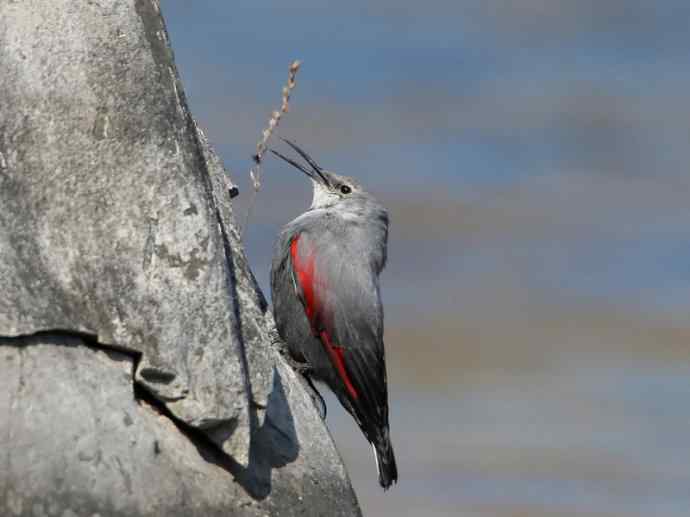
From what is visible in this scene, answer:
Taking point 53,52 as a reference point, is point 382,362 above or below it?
below

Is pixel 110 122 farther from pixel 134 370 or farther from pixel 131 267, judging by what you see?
pixel 134 370

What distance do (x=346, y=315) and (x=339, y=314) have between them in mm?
50

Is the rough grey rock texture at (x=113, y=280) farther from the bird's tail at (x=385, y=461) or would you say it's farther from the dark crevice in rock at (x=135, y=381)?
the bird's tail at (x=385, y=461)

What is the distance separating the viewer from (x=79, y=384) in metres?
5.76

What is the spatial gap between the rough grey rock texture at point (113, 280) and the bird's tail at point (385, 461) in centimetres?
234

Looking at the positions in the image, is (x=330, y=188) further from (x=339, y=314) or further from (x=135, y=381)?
(x=135, y=381)

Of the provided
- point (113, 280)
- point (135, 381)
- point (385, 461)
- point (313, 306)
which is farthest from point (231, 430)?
point (313, 306)

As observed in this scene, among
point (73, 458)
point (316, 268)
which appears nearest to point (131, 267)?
point (73, 458)

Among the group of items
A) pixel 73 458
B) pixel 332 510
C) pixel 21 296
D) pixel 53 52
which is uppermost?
pixel 53 52

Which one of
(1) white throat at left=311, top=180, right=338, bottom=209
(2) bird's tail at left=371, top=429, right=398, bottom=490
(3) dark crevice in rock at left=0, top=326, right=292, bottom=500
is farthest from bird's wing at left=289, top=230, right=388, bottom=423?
(3) dark crevice in rock at left=0, top=326, right=292, bottom=500

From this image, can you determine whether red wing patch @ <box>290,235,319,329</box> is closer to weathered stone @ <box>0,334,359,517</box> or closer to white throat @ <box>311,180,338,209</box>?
white throat @ <box>311,180,338,209</box>

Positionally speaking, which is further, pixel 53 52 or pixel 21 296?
pixel 53 52

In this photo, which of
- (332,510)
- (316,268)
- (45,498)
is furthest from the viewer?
(316,268)

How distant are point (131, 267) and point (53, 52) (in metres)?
1.12
